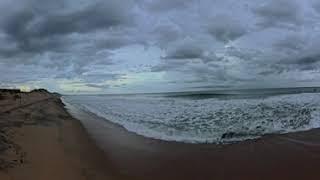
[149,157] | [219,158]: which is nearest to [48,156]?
[149,157]

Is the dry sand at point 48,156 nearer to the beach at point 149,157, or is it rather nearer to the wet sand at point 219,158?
the beach at point 149,157

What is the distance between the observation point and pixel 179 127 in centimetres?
1722

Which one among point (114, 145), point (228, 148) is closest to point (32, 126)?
point (114, 145)

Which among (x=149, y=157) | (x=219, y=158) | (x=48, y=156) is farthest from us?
(x=149, y=157)

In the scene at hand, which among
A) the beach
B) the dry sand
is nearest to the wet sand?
the beach

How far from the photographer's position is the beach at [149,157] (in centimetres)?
869

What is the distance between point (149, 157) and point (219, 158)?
6.87 ft

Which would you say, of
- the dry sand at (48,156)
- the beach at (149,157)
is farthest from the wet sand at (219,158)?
the dry sand at (48,156)

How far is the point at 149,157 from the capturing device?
10.8 metres

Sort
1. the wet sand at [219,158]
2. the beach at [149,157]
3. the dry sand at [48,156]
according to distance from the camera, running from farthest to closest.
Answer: the wet sand at [219,158]
the beach at [149,157]
the dry sand at [48,156]

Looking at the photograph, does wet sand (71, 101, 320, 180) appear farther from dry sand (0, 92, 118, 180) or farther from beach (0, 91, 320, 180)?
dry sand (0, 92, 118, 180)

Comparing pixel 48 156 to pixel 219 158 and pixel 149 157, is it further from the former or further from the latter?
pixel 219 158

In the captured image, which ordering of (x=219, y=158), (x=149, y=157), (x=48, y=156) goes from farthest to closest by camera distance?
(x=149, y=157)
(x=219, y=158)
(x=48, y=156)

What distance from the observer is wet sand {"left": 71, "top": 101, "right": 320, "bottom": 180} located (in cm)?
884
